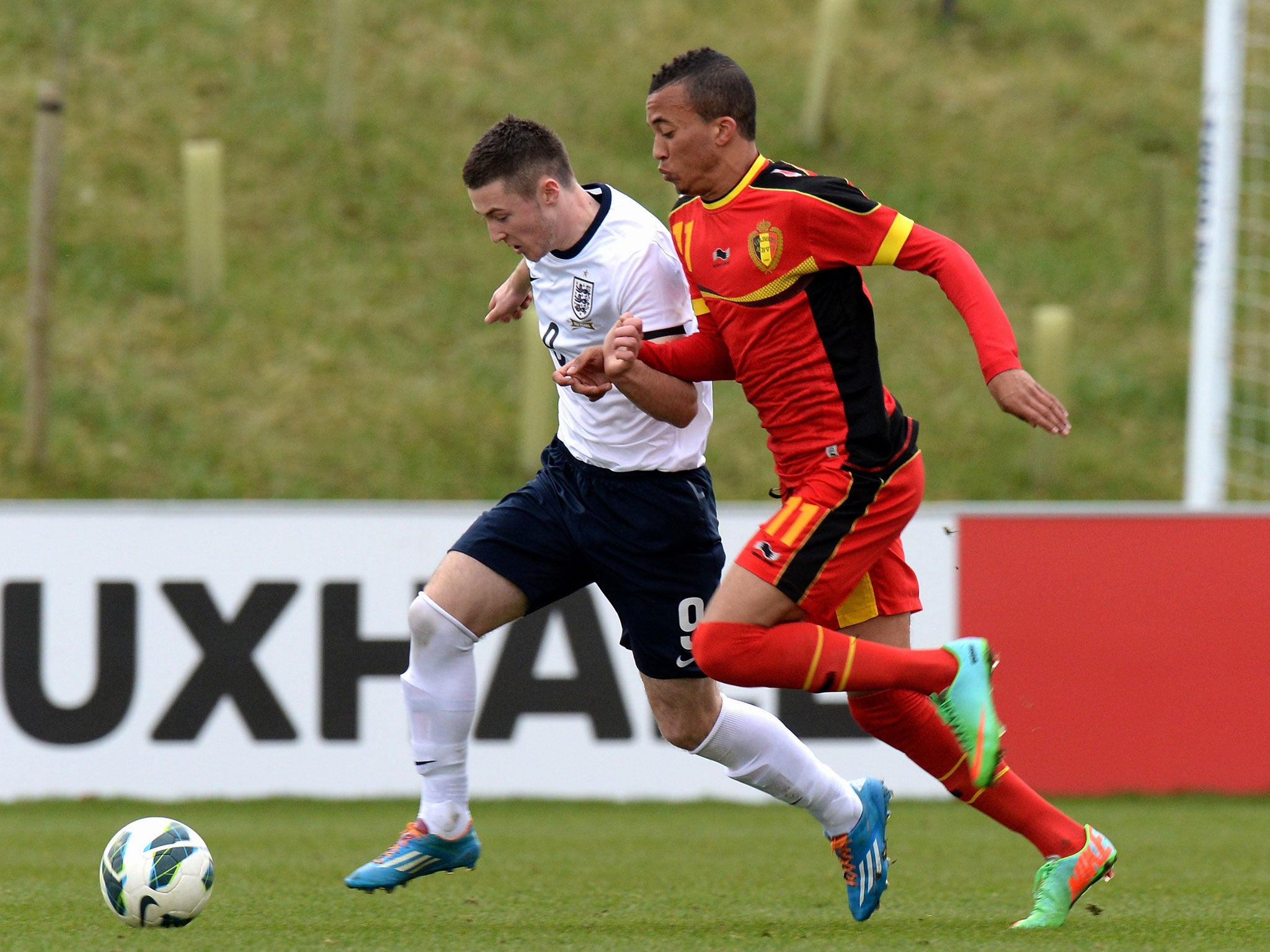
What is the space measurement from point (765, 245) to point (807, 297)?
170mm

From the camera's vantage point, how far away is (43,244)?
31.9ft

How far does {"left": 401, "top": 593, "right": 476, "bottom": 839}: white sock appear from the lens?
4.51 m

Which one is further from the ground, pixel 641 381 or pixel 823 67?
pixel 823 67

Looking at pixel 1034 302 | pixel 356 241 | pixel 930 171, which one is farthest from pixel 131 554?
pixel 930 171

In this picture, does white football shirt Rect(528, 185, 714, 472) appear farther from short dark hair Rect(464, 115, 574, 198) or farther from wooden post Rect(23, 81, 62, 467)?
wooden post Rect(23, 81, 62, 467)

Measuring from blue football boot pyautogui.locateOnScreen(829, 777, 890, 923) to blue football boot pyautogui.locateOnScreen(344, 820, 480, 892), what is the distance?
1006mm

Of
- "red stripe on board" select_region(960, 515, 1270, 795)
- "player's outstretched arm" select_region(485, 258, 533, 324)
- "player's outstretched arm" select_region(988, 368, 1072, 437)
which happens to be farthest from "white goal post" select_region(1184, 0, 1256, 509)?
"player's outstretched arm" select_region(988, 368, 1072, 437)

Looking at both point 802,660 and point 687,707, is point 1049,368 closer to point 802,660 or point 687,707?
point 687,707

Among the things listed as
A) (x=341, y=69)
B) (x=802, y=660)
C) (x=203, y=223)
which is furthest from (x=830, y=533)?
(x=341, y=69)

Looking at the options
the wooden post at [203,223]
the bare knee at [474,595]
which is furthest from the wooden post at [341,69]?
the bare knee at [474,595]

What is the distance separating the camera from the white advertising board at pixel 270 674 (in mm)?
7480

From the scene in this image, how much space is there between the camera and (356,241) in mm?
13867

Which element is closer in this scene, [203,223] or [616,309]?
[616,309]

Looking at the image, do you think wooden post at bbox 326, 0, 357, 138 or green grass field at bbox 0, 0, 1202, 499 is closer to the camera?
green grass field at bbox 0, 0, 1202, 499
